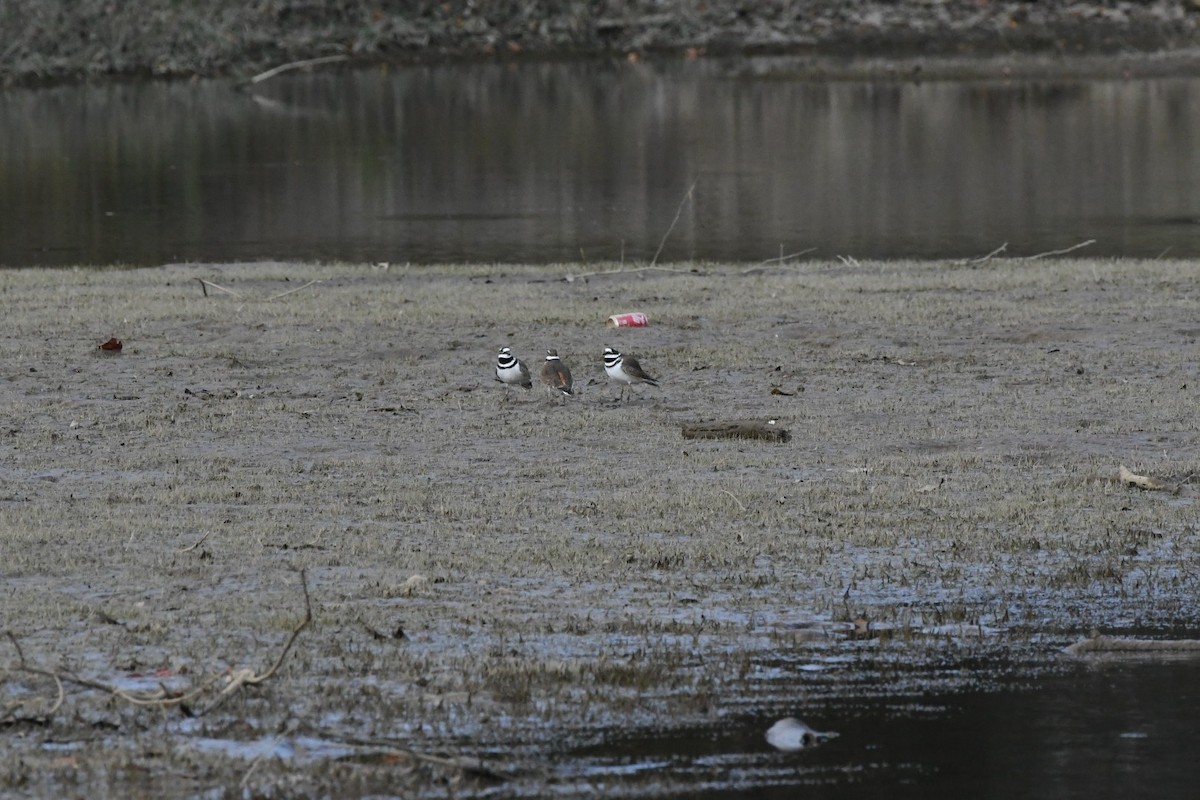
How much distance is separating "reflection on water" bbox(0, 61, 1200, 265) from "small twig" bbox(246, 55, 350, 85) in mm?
322

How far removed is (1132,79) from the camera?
34188 mm

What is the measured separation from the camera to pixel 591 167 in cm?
2545

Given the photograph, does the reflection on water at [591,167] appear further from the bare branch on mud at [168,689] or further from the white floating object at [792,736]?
the bare branch on mud at [168,689]

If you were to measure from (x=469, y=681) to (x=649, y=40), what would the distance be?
35.7 m

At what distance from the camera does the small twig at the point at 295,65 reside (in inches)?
1469

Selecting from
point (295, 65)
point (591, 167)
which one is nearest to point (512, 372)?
point (591, 167)

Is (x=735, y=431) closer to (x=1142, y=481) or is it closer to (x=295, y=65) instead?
(x=1142, y=481)

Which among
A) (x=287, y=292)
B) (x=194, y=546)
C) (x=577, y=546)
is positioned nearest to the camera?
(x=194, y=546)

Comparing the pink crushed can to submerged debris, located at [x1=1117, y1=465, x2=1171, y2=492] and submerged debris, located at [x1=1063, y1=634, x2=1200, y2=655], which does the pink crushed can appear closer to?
submerged debris, located at [x1=1117, y1=465, x2=1171, y2=492]

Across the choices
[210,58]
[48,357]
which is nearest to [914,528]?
[48,357]

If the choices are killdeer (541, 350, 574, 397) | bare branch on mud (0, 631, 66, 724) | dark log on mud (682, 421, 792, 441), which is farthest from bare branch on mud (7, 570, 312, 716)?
killdeer (541, 350, 574, 397)

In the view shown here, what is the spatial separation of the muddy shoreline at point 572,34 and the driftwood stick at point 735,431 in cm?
2785

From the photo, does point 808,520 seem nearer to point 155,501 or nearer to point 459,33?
point 155,501

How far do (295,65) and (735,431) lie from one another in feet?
99.4
